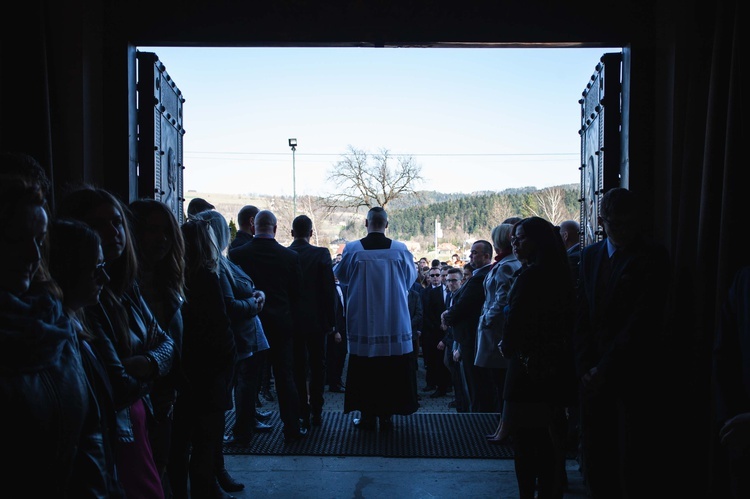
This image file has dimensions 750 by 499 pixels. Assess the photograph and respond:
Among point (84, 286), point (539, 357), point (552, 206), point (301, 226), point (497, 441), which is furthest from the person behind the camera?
point (552, 206)

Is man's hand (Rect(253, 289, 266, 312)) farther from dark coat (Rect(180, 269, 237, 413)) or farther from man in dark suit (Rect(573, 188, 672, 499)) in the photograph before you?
man in dark suit (Rect(573, 188, 672, 499))

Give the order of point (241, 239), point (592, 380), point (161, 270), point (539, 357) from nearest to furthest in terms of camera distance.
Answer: point (161, 270) → point (592, 380) → point (539, 357) → point (241, 239)

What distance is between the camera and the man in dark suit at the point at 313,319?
6.81 m

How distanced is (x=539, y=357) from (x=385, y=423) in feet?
9.85

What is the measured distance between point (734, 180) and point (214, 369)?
9.35ft

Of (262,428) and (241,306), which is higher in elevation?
(241,306)

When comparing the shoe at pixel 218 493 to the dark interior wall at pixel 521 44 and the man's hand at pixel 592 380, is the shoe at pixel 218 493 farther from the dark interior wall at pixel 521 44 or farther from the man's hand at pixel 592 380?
the man's hand at pixel 592 380

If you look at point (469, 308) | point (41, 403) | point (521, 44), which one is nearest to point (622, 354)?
point (521, 44)

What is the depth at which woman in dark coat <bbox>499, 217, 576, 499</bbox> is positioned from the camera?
398 cm

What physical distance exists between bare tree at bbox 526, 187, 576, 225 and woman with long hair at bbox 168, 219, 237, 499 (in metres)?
54.0

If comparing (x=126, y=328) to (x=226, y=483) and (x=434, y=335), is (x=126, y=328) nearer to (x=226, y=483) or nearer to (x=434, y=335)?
(x=226, y=483)

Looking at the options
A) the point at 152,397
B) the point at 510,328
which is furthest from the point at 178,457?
the point at 510,328

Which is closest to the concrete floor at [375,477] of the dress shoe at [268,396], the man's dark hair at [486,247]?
the man's dark hair at [486,247]

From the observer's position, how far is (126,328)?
265 centimetres
